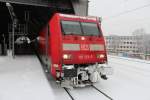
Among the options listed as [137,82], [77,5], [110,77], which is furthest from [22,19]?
[137,82]

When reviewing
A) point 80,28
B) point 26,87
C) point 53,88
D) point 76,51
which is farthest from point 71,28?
point 26,87

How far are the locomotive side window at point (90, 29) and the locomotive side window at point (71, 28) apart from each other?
0.23m

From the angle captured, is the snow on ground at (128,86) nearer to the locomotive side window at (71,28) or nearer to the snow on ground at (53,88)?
the snow on ground at (53,88)

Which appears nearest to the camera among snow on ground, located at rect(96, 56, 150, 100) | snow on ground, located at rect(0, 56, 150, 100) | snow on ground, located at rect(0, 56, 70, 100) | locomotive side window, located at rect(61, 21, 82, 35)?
snow on ground, located at rect(0, 56, 70, 100)

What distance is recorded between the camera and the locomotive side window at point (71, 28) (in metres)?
7.32

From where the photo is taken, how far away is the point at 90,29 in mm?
7855

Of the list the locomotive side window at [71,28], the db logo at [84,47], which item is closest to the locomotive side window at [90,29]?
the locomotive side window at [71,28]

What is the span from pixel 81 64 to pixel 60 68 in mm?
1011

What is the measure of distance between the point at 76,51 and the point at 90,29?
49.1 inches

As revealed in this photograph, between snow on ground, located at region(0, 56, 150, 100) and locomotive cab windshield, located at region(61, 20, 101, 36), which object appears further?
locomotive cab windshield, located at region(61, 20, 101, 36)

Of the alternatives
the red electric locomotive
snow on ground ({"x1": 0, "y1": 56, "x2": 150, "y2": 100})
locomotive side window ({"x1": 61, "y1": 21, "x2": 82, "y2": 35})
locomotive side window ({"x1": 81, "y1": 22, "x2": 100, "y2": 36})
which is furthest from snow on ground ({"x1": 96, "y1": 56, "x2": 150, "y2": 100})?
locomotive side window ({"x1": 61, "y1": 21, "x2": 82, "y2": 35})

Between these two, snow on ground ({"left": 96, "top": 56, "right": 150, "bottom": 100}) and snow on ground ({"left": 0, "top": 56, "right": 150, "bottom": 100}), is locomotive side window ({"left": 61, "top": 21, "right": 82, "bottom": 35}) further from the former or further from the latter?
snow on ground ({"left": 96, "top": 56, "right": 150, "bottom": 100})

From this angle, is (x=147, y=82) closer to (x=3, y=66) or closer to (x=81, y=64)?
(x=81, y=64)

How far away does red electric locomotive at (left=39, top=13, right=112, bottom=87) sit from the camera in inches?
274
